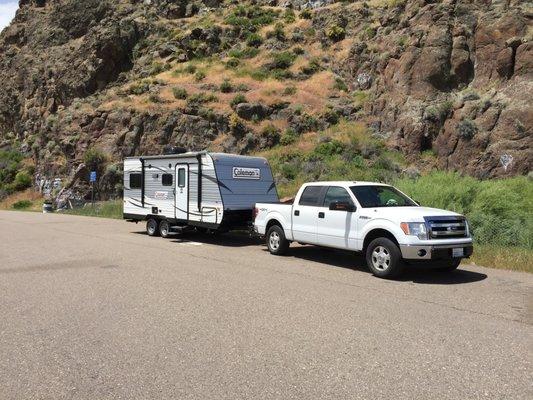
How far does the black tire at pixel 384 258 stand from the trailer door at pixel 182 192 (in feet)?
25.3

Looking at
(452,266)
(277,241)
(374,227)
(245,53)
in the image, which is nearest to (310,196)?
(277,241)

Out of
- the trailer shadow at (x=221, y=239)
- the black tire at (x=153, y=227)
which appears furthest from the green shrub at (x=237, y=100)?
the black tire at (x=153, y=227)

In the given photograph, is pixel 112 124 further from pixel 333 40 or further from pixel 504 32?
pixel 504 32

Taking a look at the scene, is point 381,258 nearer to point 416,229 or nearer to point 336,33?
point 416,229

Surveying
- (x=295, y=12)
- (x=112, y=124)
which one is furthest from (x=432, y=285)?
(x=295, y=12)

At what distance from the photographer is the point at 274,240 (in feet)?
43.3

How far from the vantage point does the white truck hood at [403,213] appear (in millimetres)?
9742

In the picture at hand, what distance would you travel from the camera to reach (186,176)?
1662 centimetres

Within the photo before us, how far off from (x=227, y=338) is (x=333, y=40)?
4837 centimetres

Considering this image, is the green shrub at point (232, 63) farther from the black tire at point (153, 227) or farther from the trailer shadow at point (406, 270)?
the trailer shadow at point (406, 270)

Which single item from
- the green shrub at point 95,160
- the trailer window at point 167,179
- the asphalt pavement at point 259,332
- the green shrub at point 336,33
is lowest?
the asphalt pavement at point 259,332

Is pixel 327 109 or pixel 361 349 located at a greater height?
pixel 327 109

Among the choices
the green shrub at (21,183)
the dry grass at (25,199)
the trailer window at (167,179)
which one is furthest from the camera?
the green shrub at (21,183)

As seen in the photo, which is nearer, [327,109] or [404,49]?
[404,49]
